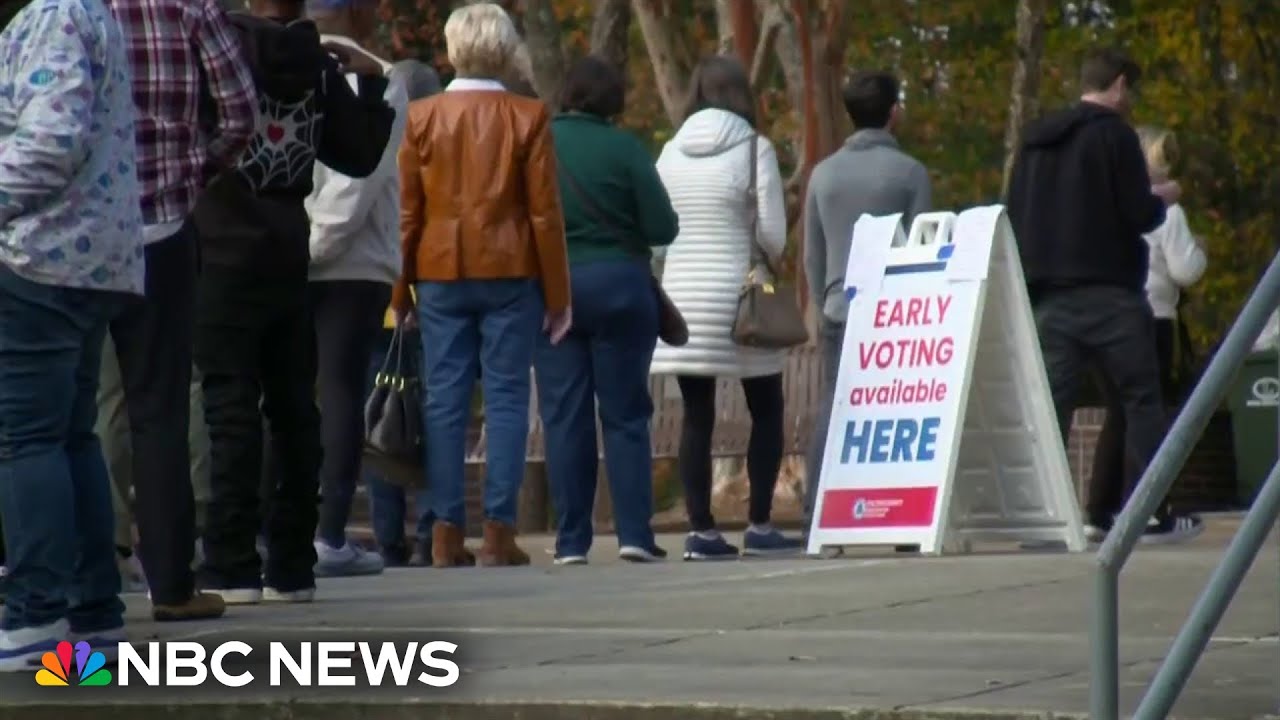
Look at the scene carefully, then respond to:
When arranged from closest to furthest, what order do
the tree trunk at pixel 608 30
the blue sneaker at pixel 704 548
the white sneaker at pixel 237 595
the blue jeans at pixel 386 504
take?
1. the white sneaker at pixel 237 595
2. the blue jeans at pixel 386 504
3. the blue sneaker at pixel 704 548
4. the tree trunk at pixel 608 30

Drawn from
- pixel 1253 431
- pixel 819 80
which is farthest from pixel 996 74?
pixel 1253 431

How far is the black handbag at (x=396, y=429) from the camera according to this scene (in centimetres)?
1203

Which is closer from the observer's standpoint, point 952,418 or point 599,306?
point 599,306

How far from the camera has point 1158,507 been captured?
6293 mm

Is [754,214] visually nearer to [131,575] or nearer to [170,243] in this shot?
[131,575]

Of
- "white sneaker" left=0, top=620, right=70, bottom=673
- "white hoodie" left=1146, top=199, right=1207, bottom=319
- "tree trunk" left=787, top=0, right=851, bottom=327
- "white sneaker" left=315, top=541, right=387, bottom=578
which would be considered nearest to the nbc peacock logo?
"white sneaker" left=0, top=620, right=70, bottom=673

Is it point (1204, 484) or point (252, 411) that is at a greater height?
point (252, 411)

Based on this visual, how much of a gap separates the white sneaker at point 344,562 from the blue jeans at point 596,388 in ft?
3.07

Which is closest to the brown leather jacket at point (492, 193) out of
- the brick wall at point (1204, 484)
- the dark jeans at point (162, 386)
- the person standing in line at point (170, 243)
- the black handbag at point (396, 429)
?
the black handbag at point (396, 429)

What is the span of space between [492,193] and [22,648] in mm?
4024

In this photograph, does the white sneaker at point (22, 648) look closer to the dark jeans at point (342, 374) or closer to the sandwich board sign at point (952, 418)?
the dark jeans at point (342, 374)

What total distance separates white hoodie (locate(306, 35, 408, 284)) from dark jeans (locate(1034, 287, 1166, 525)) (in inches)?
115

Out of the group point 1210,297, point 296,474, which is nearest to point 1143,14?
point 1210,297

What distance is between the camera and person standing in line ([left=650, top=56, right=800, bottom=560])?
1325 centimetres
